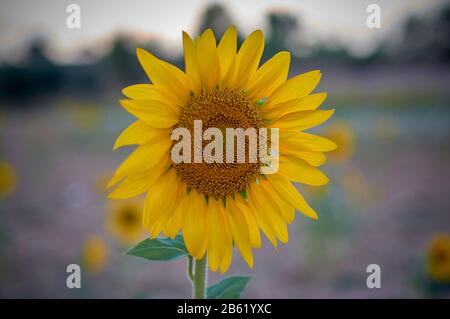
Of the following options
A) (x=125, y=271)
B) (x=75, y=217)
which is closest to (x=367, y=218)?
(x=125, y=271)

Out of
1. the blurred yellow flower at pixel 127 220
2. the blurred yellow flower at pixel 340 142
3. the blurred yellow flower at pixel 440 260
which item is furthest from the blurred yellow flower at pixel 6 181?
the blurred yellow flower at pixel 440 260

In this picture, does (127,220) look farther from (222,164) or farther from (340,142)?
(222,164)

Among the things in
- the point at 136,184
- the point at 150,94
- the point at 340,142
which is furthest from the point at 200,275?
the point at 340,142

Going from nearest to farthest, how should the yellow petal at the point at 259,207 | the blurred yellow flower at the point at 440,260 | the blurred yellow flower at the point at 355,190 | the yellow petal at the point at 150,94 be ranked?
1. the yellow petal at the point at 150,94
2. the yellow petal at the point at 259,207
3. the blurred yellow flower at the point at 440,260
4. the blurred yellow flower at the point at 355,190

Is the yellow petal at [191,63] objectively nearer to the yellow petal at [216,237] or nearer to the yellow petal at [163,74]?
the yellow petal at [163,74]

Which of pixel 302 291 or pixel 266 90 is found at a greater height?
pixel 266 90

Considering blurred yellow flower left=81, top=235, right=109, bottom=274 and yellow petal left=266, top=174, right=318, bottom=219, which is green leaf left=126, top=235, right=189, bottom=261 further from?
blurred yellow flower left=81, top=235, right=109, bottom=274
